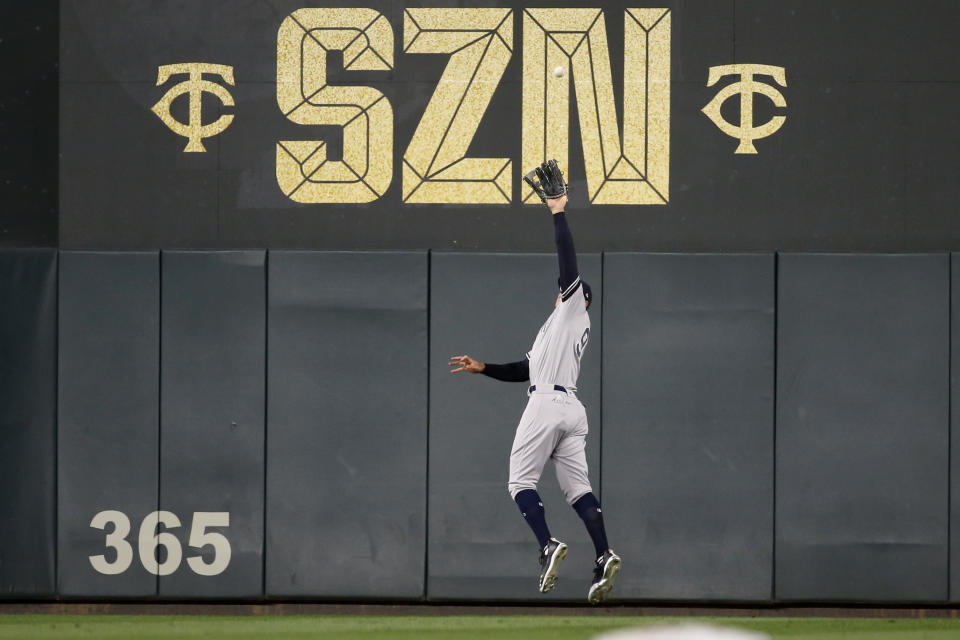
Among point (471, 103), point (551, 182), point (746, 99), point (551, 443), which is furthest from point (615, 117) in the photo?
point (551, 443)

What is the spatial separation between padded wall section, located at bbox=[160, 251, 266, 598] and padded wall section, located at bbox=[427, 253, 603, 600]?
1.37 m

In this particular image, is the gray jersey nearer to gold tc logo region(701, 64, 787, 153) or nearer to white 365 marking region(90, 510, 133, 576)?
gold tc logo region(701, 64, 787, 153)

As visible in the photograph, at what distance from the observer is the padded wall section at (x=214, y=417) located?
8.03 m

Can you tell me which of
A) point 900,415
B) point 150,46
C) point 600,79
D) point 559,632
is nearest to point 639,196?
point 600,79

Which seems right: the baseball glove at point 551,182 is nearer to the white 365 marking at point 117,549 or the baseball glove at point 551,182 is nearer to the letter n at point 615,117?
the letter n at point 615,117

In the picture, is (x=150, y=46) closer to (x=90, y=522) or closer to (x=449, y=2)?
(x=449, y=2)

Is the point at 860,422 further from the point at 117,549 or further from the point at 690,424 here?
the point at 117,549

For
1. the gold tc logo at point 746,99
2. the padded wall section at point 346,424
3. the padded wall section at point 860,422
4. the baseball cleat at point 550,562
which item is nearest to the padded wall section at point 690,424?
the padded wall section at point 860,422

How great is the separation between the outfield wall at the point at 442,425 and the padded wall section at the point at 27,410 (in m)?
0.02

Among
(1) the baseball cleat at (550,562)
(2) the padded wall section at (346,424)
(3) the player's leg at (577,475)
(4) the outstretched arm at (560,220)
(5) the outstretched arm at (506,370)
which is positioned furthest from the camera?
(2) the padded wall section at (346,424)

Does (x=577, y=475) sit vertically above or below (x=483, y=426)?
below

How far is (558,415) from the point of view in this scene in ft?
20.9

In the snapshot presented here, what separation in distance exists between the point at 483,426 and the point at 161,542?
264 centimetres

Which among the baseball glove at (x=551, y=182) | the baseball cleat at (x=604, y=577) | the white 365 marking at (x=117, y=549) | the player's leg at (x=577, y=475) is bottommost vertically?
the white 365 marking at (x=117, y=549)
